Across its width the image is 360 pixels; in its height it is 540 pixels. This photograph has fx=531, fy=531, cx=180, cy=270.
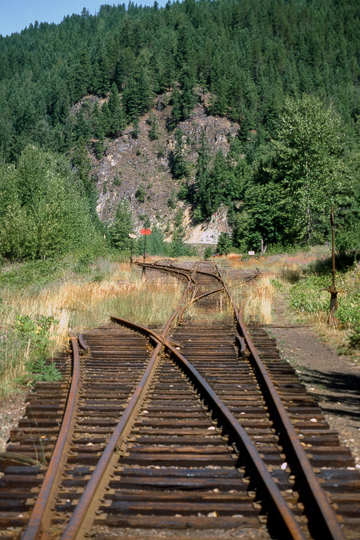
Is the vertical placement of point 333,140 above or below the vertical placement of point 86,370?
above

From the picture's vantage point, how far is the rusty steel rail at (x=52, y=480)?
313 centimetres

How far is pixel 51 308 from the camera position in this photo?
12.1 metres

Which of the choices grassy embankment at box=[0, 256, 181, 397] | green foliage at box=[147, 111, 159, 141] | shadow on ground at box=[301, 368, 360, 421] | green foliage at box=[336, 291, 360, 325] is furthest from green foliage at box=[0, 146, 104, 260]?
green foliage at box=[147, 111, 159, 141]

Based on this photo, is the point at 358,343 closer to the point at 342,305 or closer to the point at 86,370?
the point at 342,305

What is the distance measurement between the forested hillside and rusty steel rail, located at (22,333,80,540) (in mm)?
39214

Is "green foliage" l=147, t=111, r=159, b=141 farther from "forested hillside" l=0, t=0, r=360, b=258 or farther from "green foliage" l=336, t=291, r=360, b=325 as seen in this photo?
"green foliage" l=336, t=291, r=360, b=325

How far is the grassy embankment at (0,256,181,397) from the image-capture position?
7805mm

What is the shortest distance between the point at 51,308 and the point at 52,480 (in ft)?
28.3

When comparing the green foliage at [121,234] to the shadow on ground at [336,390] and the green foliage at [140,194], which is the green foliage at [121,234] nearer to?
the shadow on ground at [336,390]

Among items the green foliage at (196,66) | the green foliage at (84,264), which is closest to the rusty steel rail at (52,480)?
the green foliage at (84,264)

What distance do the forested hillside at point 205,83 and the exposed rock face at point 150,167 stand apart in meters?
1.94

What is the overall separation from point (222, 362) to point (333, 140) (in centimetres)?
3416

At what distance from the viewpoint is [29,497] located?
3703 mm

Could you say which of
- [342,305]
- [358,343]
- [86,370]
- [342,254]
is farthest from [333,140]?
[86,370]
